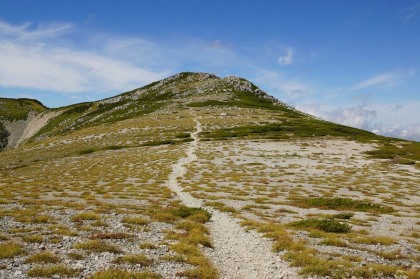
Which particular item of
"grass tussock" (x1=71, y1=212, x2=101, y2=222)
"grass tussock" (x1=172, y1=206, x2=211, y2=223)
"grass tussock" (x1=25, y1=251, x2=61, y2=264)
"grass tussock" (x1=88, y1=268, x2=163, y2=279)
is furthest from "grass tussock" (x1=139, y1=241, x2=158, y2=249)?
"grass tussock" (x1=172, y1=206, x2=211, y2=223)

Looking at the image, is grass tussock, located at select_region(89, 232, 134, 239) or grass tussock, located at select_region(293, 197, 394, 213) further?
grass tussock, located at select_region(293, 197, 394, 213)

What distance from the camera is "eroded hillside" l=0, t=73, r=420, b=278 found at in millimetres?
14016

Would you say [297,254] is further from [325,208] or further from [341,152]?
[341,152]

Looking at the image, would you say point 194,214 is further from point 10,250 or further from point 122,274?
point 10,250

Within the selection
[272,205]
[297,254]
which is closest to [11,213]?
[297,254]

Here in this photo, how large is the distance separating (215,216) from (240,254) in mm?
8341

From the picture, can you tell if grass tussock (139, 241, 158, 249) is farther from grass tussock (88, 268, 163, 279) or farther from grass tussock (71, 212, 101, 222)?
grass tussock (71, 212, 101, 222)

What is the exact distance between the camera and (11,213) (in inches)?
826

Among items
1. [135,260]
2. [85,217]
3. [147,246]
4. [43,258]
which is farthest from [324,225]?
[43,258]

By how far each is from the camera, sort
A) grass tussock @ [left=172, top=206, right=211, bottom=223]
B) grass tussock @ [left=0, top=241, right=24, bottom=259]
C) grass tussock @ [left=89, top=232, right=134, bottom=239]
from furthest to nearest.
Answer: grass tussock @ [left=172, top=206, right=211, bottom=223]
grass tussock @ [left=89, top=232, right=134, bottom=239]
grass tussock @ [left=0, top=241, right=24, bottom=259]

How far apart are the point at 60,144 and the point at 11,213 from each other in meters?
78.5

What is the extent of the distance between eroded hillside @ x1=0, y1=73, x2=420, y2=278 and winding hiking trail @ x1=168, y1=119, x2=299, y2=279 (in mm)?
77

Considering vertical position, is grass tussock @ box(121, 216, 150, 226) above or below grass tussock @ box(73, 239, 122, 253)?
below

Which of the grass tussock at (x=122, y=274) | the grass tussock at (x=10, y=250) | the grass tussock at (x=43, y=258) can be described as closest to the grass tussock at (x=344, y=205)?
the grass tussock at (x=122, y=274)
